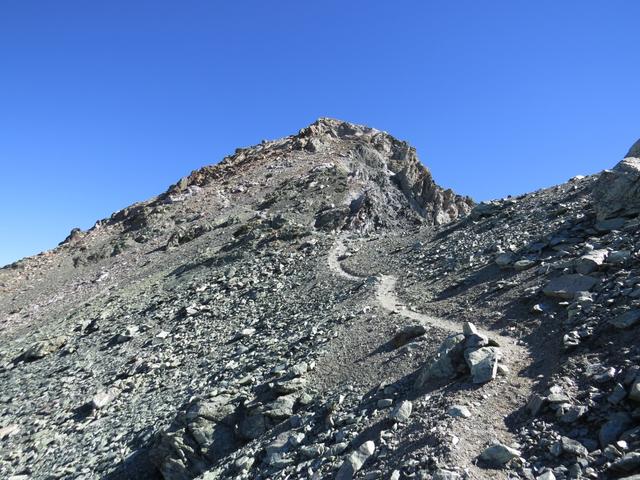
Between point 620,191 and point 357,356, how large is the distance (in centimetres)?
1324

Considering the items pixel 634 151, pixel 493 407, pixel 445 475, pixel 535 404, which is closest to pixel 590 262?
pixel 535 404

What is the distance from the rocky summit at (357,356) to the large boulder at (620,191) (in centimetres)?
6

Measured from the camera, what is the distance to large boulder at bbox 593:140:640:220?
19281mm

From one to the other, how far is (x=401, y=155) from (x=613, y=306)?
54.5 metres

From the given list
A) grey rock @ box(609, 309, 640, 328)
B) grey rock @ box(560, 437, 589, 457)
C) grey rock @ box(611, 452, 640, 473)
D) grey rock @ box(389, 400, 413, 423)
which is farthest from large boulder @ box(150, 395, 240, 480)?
grey rock @ box(609, 309, 640, 328)

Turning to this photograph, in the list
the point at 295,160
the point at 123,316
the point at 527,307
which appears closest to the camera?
the point at 527,307

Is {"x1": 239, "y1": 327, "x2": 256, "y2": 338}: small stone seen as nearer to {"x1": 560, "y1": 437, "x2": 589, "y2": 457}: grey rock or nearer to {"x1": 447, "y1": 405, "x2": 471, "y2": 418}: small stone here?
{"x1": 447, "y1": 405, "x2": 471, "y2": 418}: small stone

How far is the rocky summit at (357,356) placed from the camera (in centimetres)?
959

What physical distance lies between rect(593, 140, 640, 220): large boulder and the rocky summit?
65mm

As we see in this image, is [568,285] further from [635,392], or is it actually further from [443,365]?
[635,392]

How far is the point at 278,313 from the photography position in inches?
935

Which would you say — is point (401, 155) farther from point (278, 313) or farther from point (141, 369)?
point (141, 369)

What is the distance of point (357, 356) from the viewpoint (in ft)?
52.3

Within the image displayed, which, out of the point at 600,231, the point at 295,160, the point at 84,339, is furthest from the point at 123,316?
the point at 295,160
